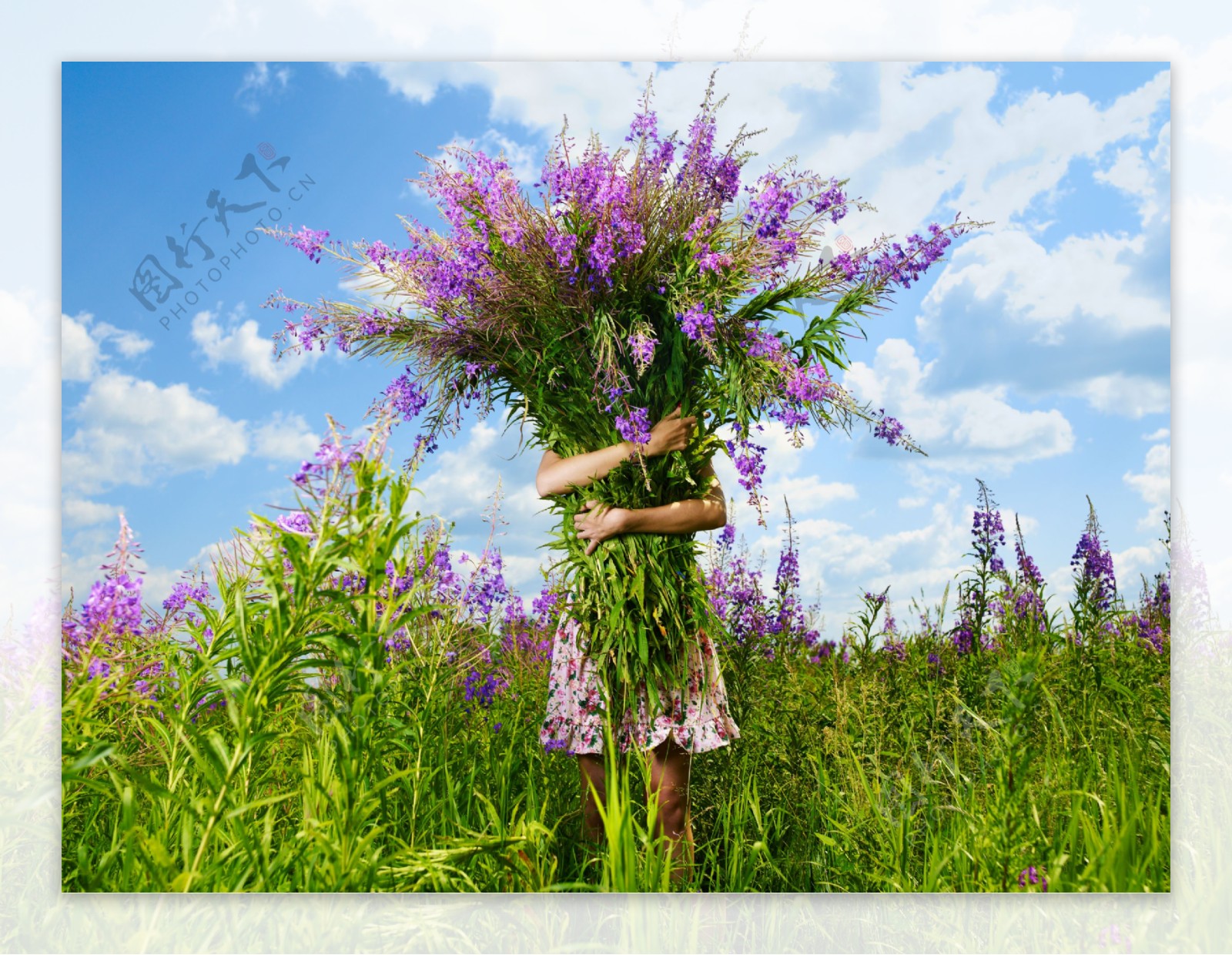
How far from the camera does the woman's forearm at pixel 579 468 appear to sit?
2309mm

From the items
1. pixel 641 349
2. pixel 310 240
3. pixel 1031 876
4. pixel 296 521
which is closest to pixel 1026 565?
pixel 1031 876

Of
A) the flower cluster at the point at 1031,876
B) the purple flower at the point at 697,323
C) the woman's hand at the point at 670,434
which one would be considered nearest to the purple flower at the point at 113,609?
the woman's hand at the point at 670,434

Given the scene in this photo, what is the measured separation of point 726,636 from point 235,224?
177 cm

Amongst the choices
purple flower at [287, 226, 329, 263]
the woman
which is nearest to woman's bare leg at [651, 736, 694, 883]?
the woman

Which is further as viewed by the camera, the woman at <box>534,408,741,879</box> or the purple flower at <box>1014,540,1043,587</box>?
the purple flower at <box>1014,540,1043,587</box>

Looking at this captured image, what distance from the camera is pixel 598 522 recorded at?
7.64ft

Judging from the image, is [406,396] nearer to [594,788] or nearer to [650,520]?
[650,520]

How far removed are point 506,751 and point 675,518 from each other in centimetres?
78

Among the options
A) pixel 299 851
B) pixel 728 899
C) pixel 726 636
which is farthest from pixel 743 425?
pixel 299 851

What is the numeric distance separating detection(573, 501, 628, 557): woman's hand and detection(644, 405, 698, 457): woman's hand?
0.17m

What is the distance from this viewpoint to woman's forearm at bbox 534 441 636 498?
2.31 m

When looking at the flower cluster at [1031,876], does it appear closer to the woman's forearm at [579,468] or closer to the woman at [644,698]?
the woman at [644,698]

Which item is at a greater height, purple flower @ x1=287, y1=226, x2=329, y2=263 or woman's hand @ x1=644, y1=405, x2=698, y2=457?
purple flower @ x1=287, y1=226, x2=329, y2=263

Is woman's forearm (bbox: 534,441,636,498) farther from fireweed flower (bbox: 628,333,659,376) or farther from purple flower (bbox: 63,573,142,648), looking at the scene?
purple flower (bbox: 63,573,142,648)
